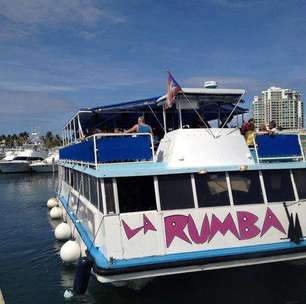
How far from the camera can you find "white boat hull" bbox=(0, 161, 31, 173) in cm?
6812

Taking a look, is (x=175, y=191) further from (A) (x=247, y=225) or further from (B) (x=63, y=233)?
(B) (x=63, y=233)

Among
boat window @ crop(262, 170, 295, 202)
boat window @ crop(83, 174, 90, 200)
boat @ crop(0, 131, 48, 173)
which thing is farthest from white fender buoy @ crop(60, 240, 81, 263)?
boat @ crop(0, 131, 48, 173)

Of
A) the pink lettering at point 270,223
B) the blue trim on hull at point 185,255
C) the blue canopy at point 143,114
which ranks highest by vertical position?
the blue canopy at point 143,114

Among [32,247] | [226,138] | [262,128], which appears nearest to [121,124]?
[32,247]

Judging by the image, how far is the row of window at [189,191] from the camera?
30.0 feet

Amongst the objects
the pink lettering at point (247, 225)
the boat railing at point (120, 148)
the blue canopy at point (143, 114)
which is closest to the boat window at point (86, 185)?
the boat railing at point (120, 148)

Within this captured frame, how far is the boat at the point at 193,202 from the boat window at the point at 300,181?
0.08 feet

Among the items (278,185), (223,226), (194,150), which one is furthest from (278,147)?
(223,226)

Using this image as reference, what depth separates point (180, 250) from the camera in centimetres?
891

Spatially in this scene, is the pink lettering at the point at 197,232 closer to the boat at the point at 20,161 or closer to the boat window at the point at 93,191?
the boat window at the point at 93,191

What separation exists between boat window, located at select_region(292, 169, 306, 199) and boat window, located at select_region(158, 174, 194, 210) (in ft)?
8.53

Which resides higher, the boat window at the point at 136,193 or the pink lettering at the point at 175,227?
the boat window at the point at 136,193

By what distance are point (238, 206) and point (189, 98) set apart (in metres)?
2.94

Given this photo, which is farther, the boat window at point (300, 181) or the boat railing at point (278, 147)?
the boat railing at point (278, 147)
